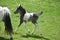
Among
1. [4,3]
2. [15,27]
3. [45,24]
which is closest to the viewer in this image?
[15,27]

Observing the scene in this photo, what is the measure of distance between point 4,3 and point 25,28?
5.95m

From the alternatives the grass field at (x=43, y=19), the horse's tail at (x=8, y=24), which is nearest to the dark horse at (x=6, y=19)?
the horse's tail at (x=8, y=24)

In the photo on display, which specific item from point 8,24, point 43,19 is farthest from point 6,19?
point 43,19

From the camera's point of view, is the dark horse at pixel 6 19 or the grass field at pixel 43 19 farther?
the grass field at pixel 43 19

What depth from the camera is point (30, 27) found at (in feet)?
38.0

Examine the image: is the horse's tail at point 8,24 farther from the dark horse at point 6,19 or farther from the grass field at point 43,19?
the grass field at point 43,19

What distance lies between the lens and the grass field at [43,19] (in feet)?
34.1

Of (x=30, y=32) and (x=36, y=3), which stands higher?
(x=36, y=3)

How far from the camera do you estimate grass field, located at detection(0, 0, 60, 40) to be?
1038cm

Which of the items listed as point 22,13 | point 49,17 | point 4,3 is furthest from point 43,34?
point 4,3

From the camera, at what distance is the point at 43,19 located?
43.4ft

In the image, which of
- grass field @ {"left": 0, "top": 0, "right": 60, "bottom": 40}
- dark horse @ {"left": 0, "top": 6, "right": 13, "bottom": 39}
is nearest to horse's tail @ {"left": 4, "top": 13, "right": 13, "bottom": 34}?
dark horse @ {"left": 0, "top": 6, "right": 13, "bottom": 39}

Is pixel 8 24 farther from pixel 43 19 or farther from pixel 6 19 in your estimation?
pixel 43 19

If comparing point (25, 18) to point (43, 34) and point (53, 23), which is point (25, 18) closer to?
point (43, 34)
